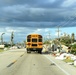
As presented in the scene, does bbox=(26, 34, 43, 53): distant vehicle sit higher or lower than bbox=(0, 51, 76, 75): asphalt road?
→ higher

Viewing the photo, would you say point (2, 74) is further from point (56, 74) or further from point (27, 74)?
point (56, 74)

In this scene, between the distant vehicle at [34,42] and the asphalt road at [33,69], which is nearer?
the asphalt road at [33,69]

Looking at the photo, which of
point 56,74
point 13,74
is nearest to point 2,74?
point 13,74

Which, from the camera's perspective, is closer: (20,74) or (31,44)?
(20,74)

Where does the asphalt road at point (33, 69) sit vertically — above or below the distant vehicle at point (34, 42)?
below

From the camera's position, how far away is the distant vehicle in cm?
5403

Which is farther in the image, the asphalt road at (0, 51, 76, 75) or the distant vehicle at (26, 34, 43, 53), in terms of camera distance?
the distant vehicle at (26, 34, 43, 53)

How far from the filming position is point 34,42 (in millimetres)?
54469

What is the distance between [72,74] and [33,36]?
38081 mm

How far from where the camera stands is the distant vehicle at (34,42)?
54.0 metres

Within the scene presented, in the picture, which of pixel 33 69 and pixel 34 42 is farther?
pixel 34 42

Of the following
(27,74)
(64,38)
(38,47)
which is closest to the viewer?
(27,74)

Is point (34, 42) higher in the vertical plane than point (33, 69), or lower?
higher

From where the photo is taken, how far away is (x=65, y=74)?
17.2 metres
